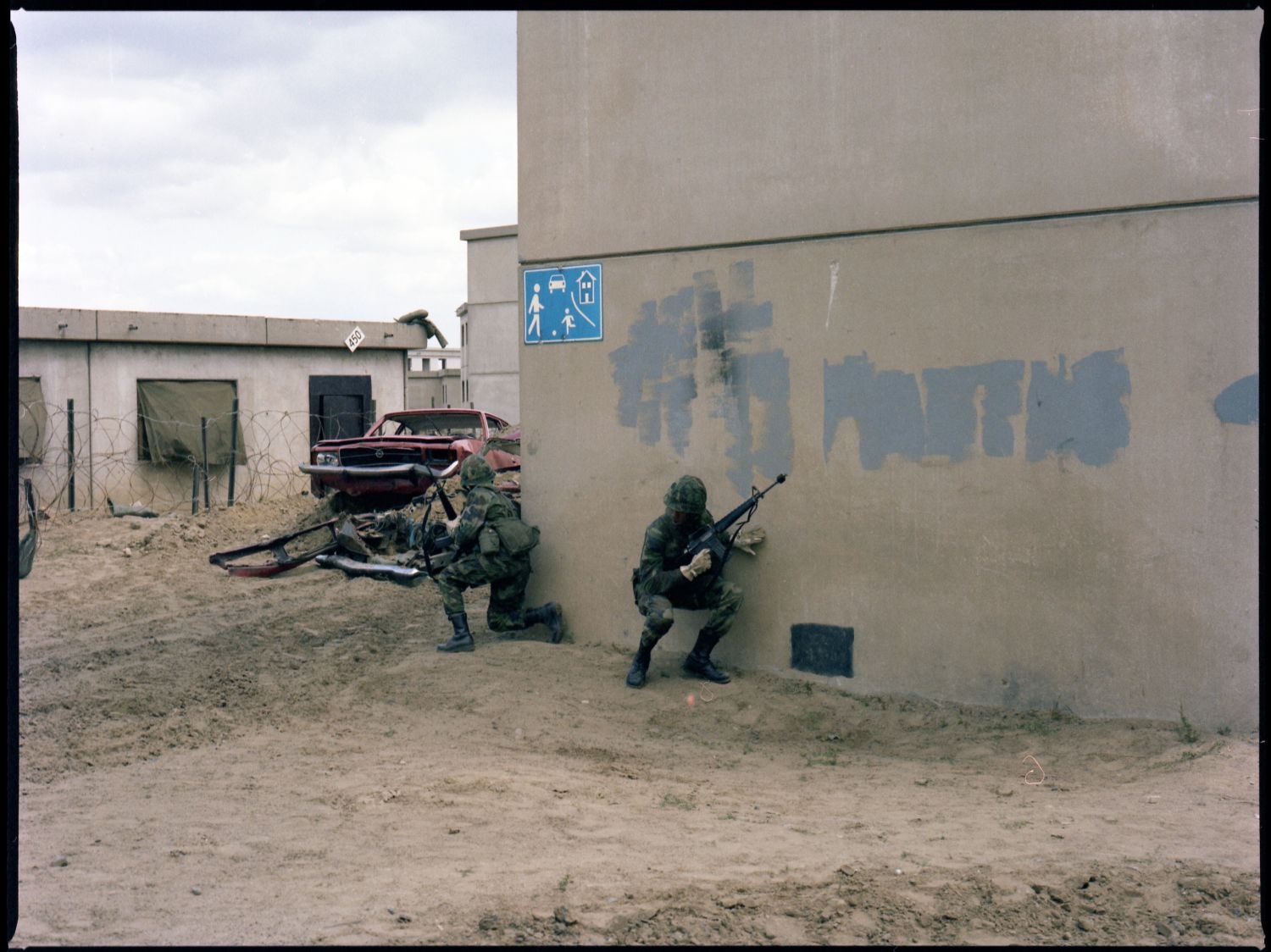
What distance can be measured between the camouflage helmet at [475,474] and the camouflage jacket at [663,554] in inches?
57.2

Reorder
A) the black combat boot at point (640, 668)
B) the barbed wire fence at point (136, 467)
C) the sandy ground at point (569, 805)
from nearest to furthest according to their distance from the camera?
the sandy ground at point (569, 805) < the black combat boot at point (640, 668) < the barbed wire fence at point (136, 467)

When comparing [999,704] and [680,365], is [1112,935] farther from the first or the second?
[680,365]

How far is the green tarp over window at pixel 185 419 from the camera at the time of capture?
48.5 feet

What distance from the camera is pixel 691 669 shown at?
6.61 metres

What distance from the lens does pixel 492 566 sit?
283 inches

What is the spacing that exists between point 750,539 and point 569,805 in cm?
244

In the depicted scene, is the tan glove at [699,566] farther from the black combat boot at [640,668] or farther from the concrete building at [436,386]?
the concrete building at [436,386]

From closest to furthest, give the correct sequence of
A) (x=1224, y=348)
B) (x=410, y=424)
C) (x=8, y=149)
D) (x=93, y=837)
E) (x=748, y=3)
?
(x=8, y=149), (x=748, y=3), (x=93, y=837), (x=1224, y=348), (x=410, y=424)

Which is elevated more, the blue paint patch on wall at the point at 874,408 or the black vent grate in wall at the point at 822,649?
the blue paint patch on wall at the point at 874,408

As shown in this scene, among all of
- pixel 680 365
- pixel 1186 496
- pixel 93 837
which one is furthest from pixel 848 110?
pixel 93 837

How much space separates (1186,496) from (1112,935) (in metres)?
2.82

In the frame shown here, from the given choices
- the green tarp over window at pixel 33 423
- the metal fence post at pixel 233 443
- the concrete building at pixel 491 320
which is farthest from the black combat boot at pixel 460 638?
the concrete building at pixel 491 320

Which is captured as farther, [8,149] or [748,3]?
[748,3]

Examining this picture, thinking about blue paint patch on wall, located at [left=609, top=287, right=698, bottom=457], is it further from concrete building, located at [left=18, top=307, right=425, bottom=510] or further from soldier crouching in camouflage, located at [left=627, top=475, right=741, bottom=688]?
concrete building, located at [left=18, top=307, right=425, bottom=510]
